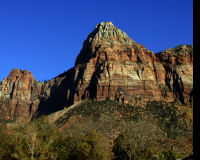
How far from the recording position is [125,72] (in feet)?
383

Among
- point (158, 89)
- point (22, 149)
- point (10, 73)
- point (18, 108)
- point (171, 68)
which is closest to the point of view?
point (22, 149)

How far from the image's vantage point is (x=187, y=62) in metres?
123

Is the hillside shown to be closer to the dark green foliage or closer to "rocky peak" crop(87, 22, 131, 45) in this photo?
the dark green foliage

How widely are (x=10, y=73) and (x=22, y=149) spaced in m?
145

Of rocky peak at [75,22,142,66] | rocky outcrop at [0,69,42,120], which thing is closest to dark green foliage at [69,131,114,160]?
rocky peak at [75,22,142,66]

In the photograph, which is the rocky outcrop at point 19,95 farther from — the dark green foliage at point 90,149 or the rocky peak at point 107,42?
the dark green foliage at point 90,149

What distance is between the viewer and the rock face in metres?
112

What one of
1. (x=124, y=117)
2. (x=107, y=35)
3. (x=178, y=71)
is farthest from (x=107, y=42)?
(x=124, y=117)

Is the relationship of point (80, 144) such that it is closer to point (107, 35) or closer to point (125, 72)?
point (125, 72)

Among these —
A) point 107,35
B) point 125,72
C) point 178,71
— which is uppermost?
point 107,35

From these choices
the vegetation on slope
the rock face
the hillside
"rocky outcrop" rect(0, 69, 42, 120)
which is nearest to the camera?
the vegetation on slope

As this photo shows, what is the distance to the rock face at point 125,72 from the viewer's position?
111562 mm
